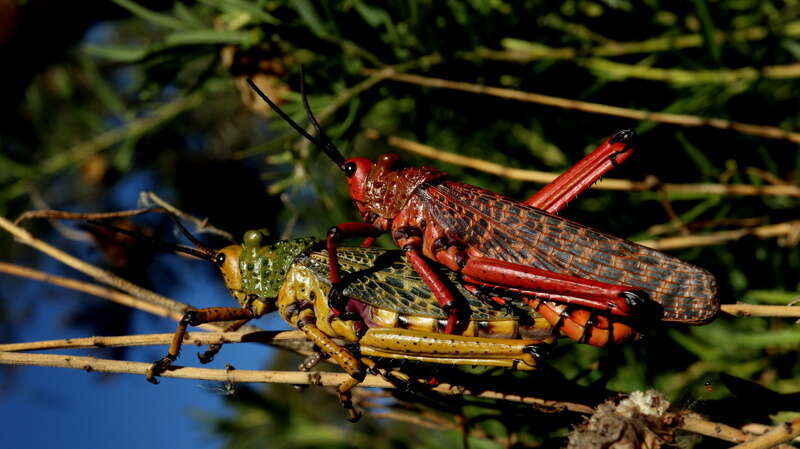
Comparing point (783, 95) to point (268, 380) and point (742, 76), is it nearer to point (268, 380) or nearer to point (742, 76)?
point (742, 76)

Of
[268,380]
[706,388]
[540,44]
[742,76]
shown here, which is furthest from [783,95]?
[268,380]

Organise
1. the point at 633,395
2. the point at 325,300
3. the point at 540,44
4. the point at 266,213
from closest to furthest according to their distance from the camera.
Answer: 1. the point at 633,395
2. the point at 325,300
3. the point at 540,44
4. the point at 266,213

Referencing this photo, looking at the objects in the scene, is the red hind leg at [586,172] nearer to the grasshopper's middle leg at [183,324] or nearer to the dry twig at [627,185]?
the dry twig at [627,185]

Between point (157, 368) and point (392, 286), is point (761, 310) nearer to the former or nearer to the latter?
point (392, 286)

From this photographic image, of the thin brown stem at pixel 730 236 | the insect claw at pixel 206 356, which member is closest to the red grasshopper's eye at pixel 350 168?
the insect claw at pixel 206 356

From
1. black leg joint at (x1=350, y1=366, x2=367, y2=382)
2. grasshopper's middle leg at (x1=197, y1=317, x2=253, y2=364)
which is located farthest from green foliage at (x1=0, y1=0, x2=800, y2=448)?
black leg joint at (x1=350, y1=366, x2=367, y2=382)

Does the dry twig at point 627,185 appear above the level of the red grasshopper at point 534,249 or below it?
above
